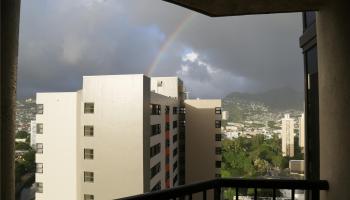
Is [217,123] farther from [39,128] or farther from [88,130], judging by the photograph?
[39,128]

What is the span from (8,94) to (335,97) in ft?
6.73

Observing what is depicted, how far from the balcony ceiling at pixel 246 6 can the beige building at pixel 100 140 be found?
1629 cm

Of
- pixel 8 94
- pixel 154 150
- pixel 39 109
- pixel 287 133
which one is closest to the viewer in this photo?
pixel 8 94

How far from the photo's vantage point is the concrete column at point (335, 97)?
81.3 inches

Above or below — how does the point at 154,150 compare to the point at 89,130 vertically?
below

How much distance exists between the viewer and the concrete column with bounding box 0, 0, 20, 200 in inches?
55.1

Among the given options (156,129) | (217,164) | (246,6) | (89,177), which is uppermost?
(246,6)

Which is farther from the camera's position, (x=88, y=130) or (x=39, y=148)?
(x=39, y=148)

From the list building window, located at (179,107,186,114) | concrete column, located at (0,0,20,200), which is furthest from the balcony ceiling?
building window, located at (179,107,186,114)

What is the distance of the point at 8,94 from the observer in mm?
1414

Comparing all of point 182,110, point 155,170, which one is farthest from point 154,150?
point 182,110

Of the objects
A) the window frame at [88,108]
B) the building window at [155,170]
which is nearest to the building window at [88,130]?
the window frame at [88,108]

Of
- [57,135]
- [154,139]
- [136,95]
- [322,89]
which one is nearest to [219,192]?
[322,89]

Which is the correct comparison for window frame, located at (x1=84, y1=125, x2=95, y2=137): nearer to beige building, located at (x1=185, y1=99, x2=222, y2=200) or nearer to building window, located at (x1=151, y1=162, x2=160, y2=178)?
building window, located at (x1=151, y1=162, x2=160, y2=178)
